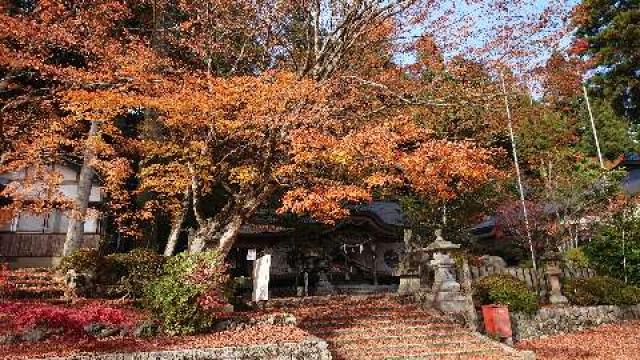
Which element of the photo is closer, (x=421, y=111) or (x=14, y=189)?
(x=14, y=189)

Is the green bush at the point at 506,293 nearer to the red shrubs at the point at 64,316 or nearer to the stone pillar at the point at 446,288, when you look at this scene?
the stone pillar at the point at 446,288

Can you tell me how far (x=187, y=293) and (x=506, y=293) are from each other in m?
9.76

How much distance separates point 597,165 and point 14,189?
26608 mm

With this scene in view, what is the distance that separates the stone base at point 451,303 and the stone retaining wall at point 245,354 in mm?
5603

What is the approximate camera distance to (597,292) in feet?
53.5

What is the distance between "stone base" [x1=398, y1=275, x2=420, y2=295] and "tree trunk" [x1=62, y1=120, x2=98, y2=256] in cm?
1171

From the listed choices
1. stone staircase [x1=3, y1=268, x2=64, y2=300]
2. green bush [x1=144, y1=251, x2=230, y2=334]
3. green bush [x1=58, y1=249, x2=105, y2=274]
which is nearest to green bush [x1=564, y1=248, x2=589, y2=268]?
green bush [x1=144, y1=251, x2=230, y2=334]

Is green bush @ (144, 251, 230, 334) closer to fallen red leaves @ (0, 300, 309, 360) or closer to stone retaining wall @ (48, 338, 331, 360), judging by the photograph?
fallen red leaves @ (0, 300, 309, 360)

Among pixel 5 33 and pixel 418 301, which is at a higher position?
pixel 5 33

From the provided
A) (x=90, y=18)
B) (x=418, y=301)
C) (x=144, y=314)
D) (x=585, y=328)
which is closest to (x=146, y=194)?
(x=90, y=18)

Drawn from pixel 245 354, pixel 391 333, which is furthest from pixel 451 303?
pixel 245 354

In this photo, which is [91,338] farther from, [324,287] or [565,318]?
[565,318]

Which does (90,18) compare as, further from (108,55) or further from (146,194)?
(146,194)

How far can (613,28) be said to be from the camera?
1079 inches
